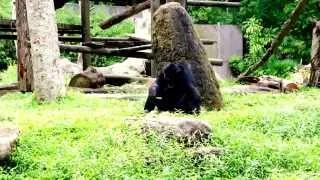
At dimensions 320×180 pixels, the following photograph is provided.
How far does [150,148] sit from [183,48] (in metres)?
2.67

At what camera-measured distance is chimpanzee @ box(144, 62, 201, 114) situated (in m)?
7.57

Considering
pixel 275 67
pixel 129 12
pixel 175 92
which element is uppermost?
pixel 129 12

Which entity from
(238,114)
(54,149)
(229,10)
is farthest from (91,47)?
(229,10)

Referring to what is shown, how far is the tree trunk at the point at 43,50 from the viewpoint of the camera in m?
8.55

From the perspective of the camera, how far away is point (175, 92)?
768 centimetres

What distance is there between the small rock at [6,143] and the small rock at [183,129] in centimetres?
129

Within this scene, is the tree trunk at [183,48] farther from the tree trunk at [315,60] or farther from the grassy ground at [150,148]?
the tree trunk at [315,60]

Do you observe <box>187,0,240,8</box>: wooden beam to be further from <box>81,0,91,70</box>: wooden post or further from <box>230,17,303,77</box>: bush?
<box>81,0,91,70</box>: wooden post

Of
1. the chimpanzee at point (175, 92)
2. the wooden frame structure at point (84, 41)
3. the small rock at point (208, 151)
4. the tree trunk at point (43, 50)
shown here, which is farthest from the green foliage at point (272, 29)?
the small rock at point (208, 151)

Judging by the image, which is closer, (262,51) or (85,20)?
(85,20)

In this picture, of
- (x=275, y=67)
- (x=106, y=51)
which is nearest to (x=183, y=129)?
(x=106, y=51)

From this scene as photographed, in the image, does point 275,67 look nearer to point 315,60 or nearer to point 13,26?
point 315,60

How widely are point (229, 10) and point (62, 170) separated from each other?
14.8 m

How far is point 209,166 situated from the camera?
5734mm
